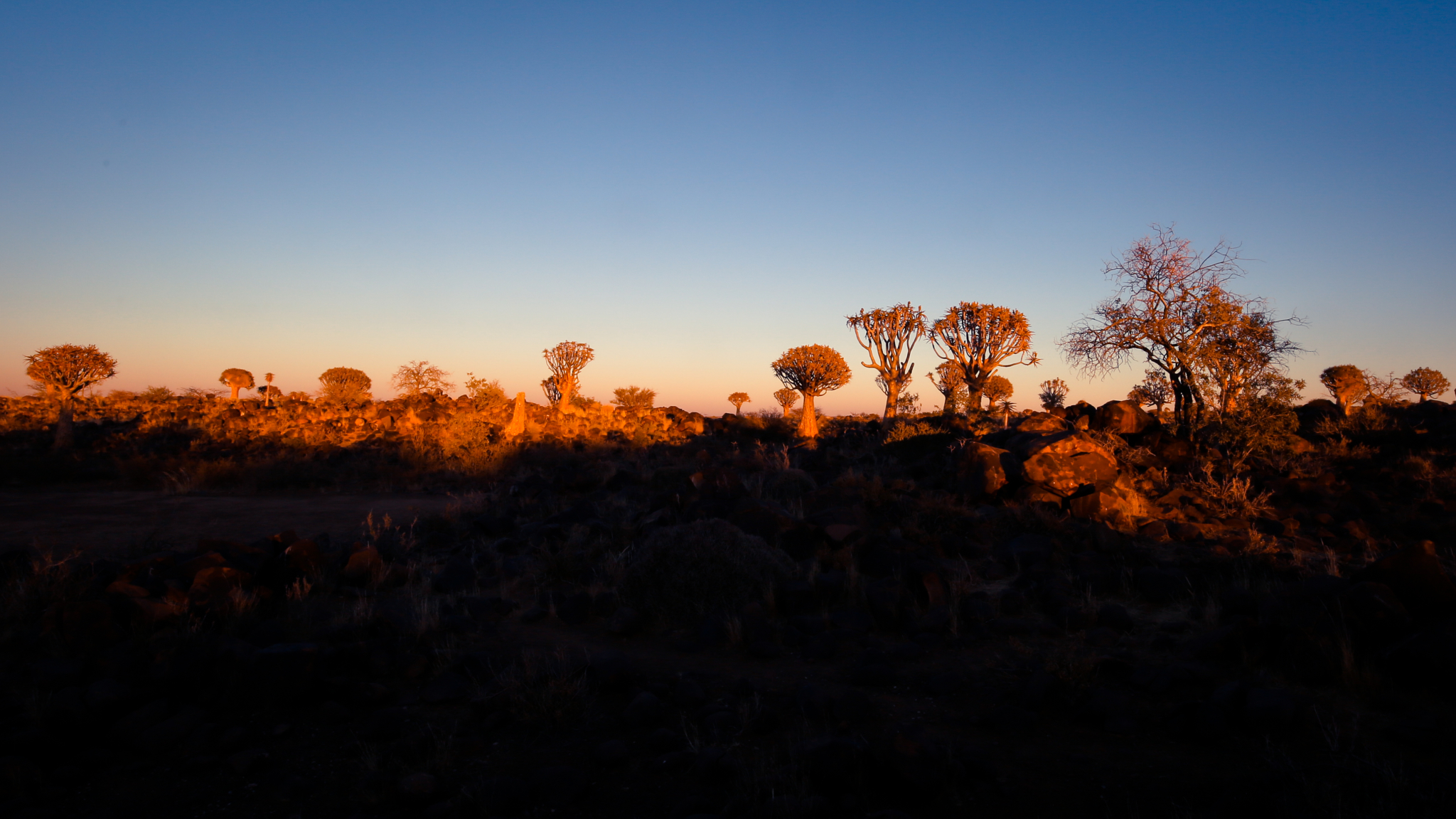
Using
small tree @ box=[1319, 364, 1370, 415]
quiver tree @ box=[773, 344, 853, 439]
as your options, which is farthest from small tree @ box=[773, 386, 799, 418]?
small tree @ box=[1319, 364, 1370, 415]

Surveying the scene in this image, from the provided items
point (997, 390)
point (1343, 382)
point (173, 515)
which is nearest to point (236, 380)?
point (173, 515)

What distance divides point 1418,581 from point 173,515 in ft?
58.1

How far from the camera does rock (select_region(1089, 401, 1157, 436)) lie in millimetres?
14523

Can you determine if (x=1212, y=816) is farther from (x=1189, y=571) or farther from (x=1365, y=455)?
(x=1365, y=455)

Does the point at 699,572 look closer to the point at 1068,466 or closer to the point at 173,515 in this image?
the point at 1068,466

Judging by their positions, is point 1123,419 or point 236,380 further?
point 236,380

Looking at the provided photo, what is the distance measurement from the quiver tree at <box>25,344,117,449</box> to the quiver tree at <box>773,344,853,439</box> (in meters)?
27.5

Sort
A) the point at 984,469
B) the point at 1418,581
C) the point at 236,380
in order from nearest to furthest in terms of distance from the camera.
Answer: the point at 1418,581 → the point at 984,469 → the point at 236,380

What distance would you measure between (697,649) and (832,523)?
3328mm

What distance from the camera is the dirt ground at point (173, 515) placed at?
1102cm

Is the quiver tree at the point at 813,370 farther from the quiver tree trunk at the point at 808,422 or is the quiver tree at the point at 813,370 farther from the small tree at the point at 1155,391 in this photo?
the small tree at the point at 1155,391

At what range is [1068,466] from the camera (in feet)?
36.9

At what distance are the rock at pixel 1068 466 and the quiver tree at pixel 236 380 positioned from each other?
40.2 m

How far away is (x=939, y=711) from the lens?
15.7ft
